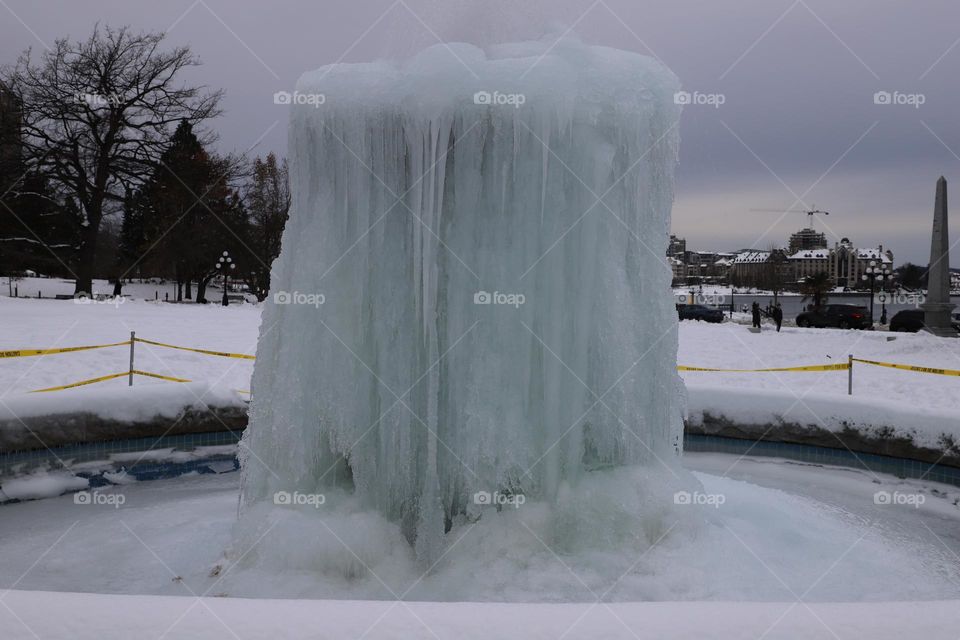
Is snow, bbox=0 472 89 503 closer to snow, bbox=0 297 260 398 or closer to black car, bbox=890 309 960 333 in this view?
snow, bbox=0 297 260 398

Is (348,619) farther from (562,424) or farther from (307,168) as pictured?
(307,168)

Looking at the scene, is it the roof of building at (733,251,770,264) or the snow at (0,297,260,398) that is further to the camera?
the roof of building at (733,251,770,264)

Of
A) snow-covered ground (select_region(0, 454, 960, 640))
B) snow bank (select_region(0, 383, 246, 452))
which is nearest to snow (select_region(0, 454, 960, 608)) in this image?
snow-covered ground (select_region(0, 454, 960, 640))

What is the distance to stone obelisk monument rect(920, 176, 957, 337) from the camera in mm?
22812

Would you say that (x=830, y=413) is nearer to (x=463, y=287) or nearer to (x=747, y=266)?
(x=463, y=287)

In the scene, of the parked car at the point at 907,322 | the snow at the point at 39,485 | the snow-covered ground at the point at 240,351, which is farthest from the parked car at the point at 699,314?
the snow at the point at 39,485

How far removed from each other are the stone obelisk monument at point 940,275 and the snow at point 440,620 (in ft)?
79.3

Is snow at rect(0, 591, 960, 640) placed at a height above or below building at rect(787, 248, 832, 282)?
below

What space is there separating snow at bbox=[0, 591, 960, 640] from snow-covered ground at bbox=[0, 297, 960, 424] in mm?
6351

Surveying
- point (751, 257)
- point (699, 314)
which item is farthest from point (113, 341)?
point (751, 257)

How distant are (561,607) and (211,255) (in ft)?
147

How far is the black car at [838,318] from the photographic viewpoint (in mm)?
32656

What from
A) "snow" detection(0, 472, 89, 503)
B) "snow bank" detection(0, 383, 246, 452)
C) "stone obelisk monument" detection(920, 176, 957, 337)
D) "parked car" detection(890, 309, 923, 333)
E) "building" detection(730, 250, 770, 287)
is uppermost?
"building" detection(730, 250, 770, 287)

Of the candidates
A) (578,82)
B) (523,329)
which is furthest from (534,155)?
(523,329)
